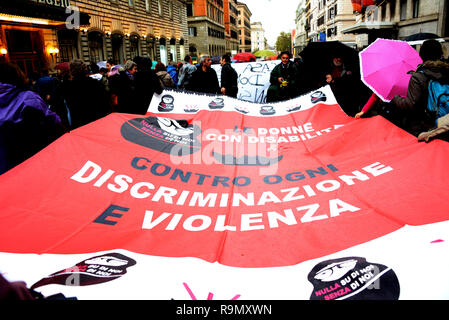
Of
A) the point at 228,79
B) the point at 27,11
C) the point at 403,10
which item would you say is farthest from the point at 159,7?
the point at 228,79

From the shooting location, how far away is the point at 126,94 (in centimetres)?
543

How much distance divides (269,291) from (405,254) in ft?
2.61

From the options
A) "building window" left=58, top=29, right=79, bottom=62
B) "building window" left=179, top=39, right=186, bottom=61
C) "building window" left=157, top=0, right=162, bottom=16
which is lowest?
"building window" left=58, top=29, right=79, bottom=62

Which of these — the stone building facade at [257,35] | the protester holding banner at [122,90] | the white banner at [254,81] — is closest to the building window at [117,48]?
the white banner at [254,81]

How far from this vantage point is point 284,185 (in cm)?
280

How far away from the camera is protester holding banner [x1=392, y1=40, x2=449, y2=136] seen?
3191 millimetres

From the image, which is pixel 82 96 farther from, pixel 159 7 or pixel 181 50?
pixel 181 50

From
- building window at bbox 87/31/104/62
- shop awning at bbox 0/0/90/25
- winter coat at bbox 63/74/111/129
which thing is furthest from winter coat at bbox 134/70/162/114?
building window at bbox 87/31/104/62

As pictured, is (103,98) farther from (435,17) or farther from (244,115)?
(435,17)

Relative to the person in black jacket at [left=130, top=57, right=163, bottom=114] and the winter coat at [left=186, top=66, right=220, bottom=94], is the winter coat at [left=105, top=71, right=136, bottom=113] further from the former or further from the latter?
the winter coat at [left=186, top=66, right=220, bottom=94]

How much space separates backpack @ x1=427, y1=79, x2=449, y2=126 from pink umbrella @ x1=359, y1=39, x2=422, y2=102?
66 centimetres

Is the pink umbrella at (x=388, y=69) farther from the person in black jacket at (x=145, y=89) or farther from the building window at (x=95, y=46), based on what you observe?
the building window at (x=95, y=46)
